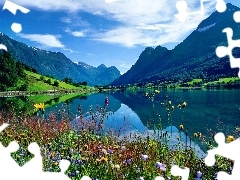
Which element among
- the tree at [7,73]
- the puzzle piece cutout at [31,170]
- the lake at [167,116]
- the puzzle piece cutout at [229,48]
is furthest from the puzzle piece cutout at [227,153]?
the tree at [7,73]

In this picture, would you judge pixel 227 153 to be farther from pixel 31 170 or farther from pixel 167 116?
pixel 167 116

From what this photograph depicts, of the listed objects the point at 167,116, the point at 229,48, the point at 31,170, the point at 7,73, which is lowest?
the point at 167,116

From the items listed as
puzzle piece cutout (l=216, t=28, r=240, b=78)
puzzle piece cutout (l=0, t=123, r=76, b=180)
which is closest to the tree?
puzzle piece cutout (l=216, t=28, r=240, b=78)

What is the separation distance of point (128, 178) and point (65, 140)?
390 cm

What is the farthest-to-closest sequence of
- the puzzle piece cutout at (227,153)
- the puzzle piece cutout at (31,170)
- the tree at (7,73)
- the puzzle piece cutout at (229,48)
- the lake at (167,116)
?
1. the tree at (7,73)
2. the lake at (167,116)
3. the puzzle piece cutout at (229,48)
4. the puzzle piece cutout at (227,153)
5. the puzzle piece cutout at (31,170)

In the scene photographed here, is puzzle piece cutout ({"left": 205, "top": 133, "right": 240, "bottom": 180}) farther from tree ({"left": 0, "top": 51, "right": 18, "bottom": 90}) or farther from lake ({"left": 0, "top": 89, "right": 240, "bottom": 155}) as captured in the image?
tree ({"left": 0, "top": 51, "right": 18, "bottom": 90})

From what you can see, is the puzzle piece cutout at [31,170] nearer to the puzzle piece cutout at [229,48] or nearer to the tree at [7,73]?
the puzzle piece cutout at [229,48]

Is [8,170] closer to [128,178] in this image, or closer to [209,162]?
[209,162]

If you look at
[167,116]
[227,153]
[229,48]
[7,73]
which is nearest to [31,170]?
[227,153]

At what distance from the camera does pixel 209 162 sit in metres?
3.69

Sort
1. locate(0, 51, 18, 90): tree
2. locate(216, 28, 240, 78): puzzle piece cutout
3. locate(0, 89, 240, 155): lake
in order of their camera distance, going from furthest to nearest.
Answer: locate(0, 51, 18, 90): tree, locate(0, 89, 240, 155): lake, locate(216, 28, 240, 78): puzzle piece cutout

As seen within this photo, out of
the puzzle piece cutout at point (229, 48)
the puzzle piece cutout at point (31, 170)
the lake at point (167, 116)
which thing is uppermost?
the puzzle piece cutout at point (229, 48)

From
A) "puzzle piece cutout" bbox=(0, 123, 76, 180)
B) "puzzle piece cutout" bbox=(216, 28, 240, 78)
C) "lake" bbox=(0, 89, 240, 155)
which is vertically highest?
"puzzle piece cutout" bbox=(216, 28, 240, 78)

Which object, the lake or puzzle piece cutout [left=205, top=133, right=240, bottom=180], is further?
the lake
